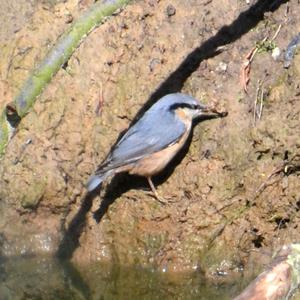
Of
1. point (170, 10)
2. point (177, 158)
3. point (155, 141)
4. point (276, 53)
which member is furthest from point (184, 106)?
point (170, 10)

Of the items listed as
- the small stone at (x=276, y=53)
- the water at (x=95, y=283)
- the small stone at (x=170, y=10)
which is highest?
the small stone at (x=170, y=10)

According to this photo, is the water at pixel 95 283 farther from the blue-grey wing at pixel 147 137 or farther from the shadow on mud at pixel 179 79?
the blue-grey wing at pixel 147 137

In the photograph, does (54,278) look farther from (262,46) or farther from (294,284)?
(294,284)

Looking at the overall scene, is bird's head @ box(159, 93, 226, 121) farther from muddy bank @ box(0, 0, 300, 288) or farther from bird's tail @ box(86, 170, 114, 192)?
bird's tail @ box(86, 170, 114, 192)

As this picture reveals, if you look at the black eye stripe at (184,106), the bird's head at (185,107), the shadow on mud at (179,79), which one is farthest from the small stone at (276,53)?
the black eye stripe at (184,106)

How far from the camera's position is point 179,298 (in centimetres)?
695

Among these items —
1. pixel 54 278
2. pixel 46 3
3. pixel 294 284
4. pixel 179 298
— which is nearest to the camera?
pixel 294 284

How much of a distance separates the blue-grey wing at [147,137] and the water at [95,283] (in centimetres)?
98

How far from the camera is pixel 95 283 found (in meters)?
7.34

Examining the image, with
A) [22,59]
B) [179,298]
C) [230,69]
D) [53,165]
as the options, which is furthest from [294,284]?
[22,59]

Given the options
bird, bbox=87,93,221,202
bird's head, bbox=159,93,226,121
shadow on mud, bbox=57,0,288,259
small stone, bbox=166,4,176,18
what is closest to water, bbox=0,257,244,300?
shadow on mud, bbox=57,0,288,259

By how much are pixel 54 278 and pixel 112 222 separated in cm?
71

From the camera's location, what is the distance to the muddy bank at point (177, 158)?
7.24 metres

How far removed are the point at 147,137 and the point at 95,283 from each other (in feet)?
4.27
